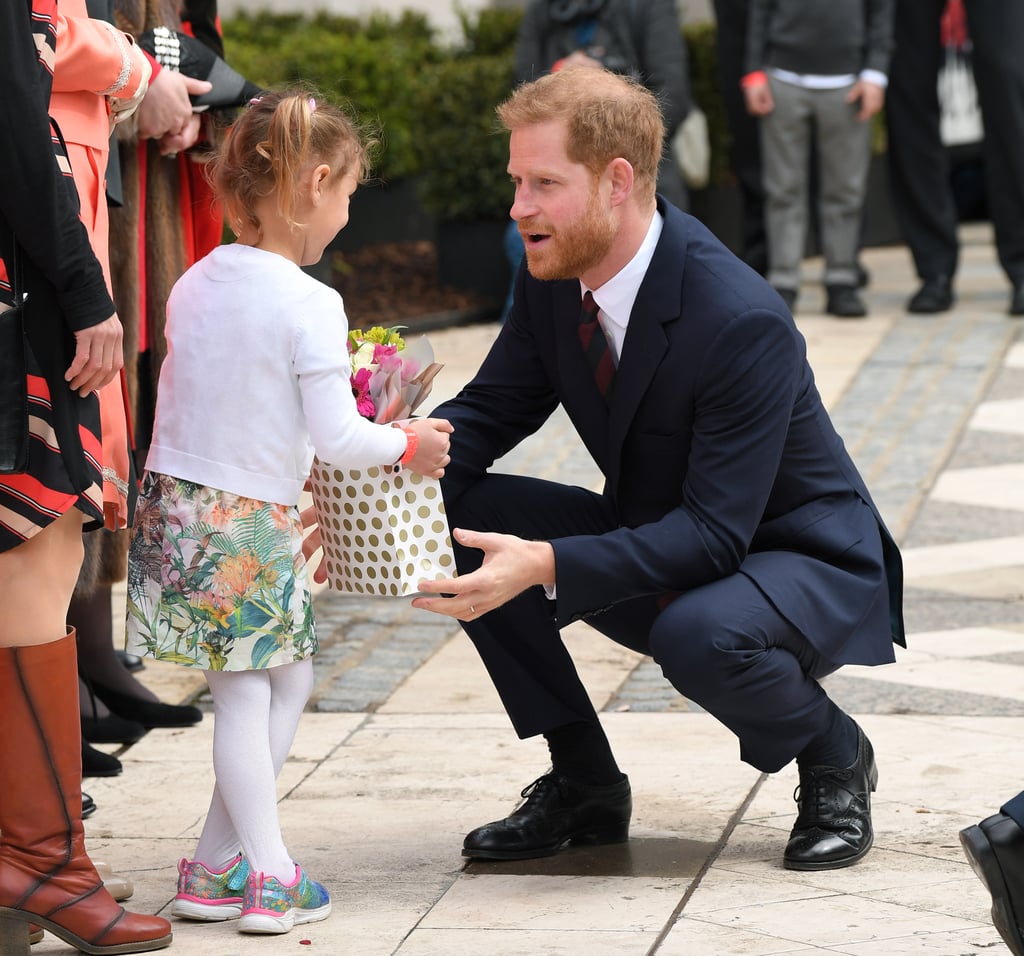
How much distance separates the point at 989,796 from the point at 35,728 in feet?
6.03

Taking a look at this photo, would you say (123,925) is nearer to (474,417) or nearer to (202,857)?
(202,857)

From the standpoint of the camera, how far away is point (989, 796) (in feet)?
11.8

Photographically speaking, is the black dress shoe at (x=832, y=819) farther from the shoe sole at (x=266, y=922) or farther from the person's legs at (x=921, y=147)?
the person's legs at (x=921, y=147)

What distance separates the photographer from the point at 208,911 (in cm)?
313

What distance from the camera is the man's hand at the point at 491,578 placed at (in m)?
3.06

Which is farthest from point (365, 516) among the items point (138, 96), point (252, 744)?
point (138, 96)

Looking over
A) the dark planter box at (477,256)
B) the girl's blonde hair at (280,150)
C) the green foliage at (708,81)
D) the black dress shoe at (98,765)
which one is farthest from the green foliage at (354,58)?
the girl's blonde hair at (280,150)

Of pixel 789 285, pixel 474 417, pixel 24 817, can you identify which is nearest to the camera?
pixel 24 817

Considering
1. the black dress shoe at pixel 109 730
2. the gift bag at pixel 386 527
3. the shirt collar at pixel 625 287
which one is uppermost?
the shirt collar at pixel 625 287

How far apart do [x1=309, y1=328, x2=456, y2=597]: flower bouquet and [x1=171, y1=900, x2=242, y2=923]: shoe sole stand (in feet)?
1.93

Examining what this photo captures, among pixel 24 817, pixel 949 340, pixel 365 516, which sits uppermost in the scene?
pixel 365 516

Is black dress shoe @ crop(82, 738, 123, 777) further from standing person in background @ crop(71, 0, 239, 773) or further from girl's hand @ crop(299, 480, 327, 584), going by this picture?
girl's hand @ crop(299, 480, 327, 584)

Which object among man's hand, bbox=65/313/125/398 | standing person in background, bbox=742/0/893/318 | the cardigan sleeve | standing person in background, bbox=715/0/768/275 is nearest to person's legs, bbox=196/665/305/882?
man's hand, bbox=65/313/125/398

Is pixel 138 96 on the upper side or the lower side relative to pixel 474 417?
upper
